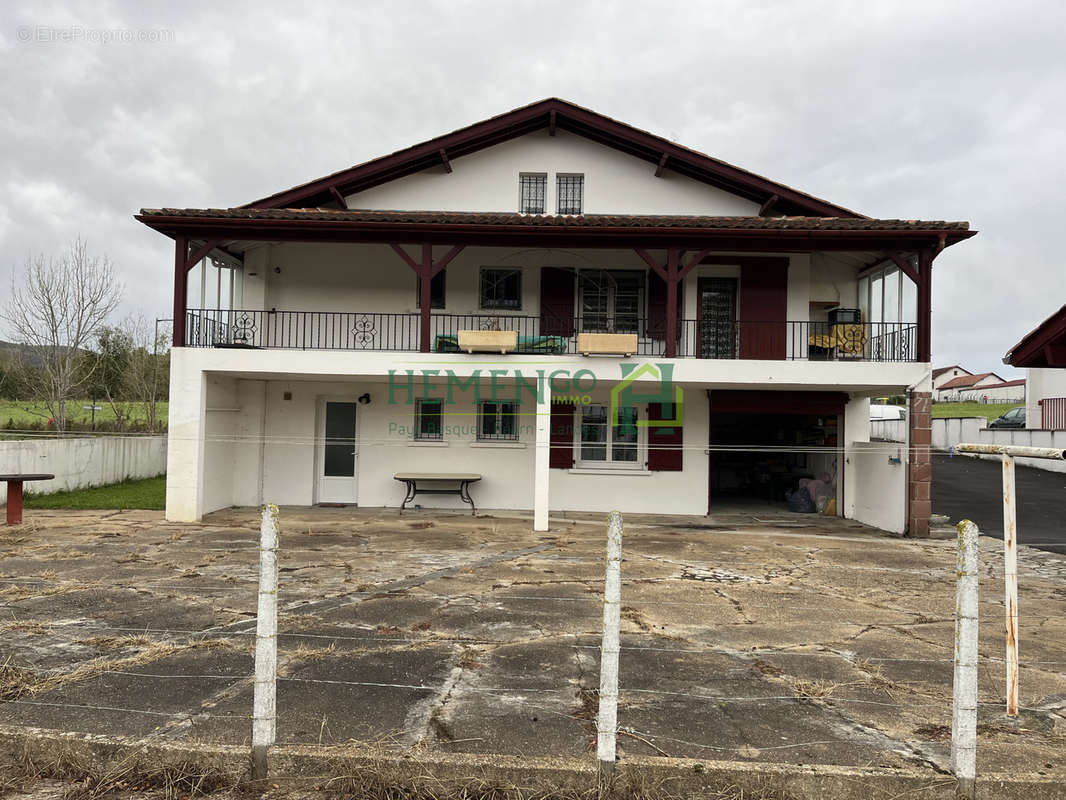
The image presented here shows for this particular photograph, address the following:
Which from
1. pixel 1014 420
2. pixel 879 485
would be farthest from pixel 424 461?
pixel 1014 420

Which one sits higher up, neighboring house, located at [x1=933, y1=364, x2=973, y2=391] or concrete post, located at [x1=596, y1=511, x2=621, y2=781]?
neighboring house, located at [x1=933, y1=364, x2=973, y2=391]

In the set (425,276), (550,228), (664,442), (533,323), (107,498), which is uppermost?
(550,228)

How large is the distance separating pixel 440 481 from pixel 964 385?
3546 inches

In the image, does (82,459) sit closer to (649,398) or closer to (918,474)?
(649,398)

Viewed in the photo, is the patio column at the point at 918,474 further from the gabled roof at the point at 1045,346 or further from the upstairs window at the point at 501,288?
the upstairs window at the point at 501,288

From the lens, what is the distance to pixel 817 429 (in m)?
15.6

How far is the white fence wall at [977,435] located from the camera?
2259 centimetres

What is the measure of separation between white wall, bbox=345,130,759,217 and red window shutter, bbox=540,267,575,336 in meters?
1.72

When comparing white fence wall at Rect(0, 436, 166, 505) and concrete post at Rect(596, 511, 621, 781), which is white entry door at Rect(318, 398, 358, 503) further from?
concrete post at Rect(596, 511, 621, 781)

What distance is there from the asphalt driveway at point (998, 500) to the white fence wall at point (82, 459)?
1814cm

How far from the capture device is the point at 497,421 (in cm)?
1432

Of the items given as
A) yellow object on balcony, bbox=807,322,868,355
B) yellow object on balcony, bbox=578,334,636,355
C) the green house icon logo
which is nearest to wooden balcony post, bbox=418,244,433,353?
yellow object on balcony, bbox=578,334,636,355

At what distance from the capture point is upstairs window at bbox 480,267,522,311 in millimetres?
14344

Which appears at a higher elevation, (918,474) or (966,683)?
(918,474)
